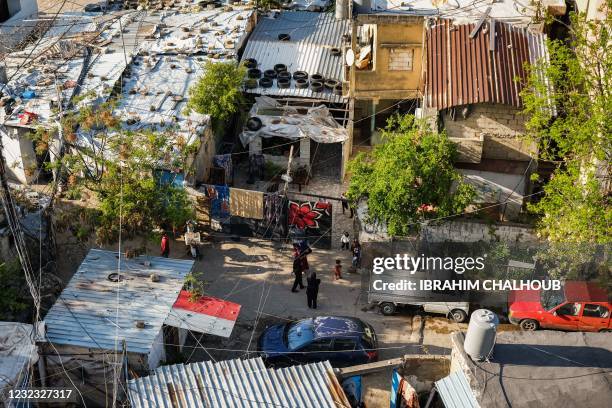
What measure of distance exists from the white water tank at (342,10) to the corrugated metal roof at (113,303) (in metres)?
15.1

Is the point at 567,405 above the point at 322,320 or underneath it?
above

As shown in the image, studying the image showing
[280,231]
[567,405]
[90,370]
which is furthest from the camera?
[280,231]

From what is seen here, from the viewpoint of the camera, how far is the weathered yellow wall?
2303cm

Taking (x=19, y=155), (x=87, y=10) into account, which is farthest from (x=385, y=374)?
(x=87, y=10)

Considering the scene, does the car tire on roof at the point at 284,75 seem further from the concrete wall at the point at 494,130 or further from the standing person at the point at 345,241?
the standing person at the point at 345,241

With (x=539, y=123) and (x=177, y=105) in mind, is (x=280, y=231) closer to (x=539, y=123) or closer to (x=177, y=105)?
(x=177, y=105)

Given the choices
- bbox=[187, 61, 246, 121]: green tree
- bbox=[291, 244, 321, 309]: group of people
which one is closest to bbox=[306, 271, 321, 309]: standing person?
bbox=[291, 244, 321, 309]: group of people

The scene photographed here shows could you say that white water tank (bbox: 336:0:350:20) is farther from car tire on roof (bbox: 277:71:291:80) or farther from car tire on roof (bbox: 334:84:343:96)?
car tire on roof (bbox: 334:84:343:96)

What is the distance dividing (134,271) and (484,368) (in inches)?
371

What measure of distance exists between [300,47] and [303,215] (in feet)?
29.7

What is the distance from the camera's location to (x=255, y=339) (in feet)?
63.1

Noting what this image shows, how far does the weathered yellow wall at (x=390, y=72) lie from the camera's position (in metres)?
23.0

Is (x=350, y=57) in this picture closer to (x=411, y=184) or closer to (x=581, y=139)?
(x=411, y=184)

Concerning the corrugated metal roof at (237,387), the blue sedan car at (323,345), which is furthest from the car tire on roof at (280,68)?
the corrugated metal roof at (237,387)
